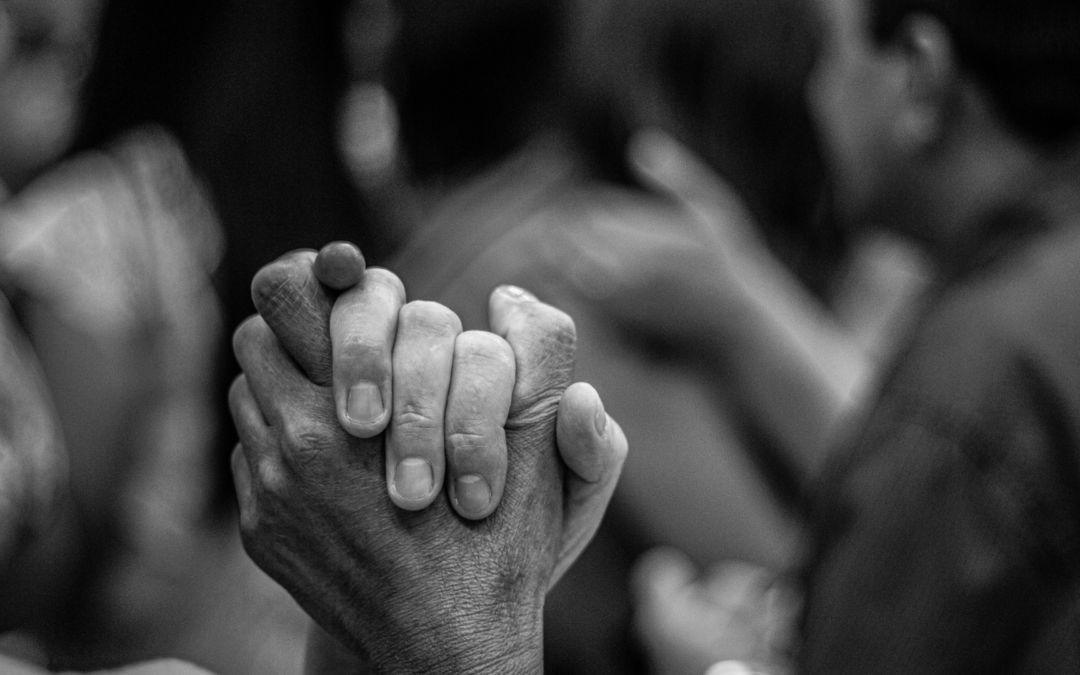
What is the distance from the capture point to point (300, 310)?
84 cm

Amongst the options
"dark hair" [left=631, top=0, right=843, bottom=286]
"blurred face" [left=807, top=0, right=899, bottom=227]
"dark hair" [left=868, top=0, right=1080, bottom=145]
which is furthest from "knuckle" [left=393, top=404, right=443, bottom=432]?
"dark hair" [left=631, top=0, right=843, bottom=286]

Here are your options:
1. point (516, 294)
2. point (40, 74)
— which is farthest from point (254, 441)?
point (40, 74)

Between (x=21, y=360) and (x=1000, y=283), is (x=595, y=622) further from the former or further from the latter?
(x=21, y=360)

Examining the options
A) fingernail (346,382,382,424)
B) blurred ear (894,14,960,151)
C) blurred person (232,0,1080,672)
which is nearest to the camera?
Answer: fingernail (346,382,382,424)

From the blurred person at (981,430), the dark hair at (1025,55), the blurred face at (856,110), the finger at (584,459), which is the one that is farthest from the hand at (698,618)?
the finger at (584,459)

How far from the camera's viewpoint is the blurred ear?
1.67m

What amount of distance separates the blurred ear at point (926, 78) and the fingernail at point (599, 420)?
3.55 ft

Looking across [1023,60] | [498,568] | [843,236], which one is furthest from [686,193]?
[498,568]

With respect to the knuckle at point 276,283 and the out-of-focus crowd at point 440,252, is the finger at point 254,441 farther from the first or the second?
the out-of-focus crowd at point 440,252

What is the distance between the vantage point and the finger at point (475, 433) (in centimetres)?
82

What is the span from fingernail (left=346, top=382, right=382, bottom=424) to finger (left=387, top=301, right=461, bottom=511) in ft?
0.05

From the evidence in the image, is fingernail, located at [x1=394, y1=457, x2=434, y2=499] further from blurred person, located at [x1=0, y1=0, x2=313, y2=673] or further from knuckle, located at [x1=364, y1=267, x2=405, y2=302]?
blurred person, located at [x1=0, y1=0, x2=313, y2=673]

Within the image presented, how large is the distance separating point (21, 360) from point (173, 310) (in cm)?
63

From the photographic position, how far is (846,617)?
1384 millimetres
